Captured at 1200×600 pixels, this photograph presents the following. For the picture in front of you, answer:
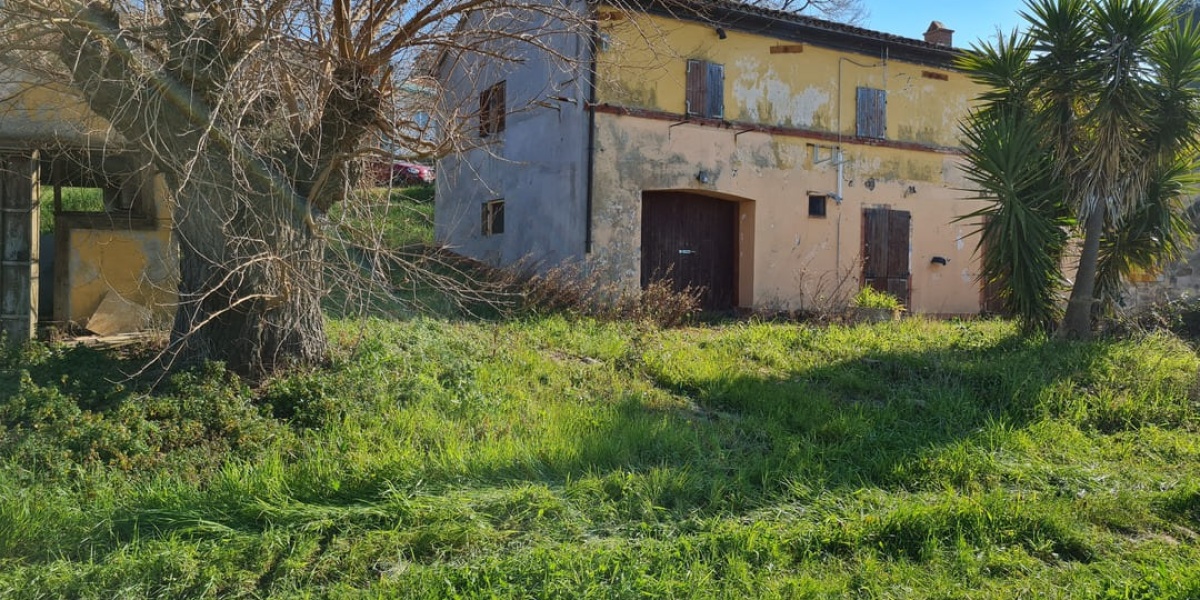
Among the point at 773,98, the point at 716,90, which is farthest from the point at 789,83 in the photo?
the point at 716,90

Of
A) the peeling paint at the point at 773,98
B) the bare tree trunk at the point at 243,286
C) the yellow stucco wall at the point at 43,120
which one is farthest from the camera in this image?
the peeling paint at the point at 773,98

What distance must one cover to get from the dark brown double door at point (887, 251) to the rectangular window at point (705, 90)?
3793mm

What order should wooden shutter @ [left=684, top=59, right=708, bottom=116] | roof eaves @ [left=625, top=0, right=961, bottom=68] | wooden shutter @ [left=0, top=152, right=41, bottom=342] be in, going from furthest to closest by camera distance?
wooden shutter @ [left=684, top=59, right=708, bottom=116] → roof eaves @ [left=625, top=0, right=961, bottom=68] → wooden shutter @ [left=0, top=152, right=41, bottom=342]

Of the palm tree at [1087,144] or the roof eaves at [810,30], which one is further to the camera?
the roof eaves at [810,30]

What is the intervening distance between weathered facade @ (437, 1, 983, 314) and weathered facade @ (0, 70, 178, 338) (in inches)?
172

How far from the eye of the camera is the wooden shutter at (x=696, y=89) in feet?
43.9

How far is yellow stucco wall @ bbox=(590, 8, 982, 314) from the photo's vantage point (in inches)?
510

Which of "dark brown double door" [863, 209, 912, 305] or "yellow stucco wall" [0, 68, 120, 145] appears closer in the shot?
"yellow stucco wall" [0, 68, 120, 145]

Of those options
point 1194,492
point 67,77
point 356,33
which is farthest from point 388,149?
point 1194,492

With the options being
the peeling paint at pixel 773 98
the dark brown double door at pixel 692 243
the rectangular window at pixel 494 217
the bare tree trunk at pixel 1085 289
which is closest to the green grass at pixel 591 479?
the bare tree trunk at pixel 1085 289

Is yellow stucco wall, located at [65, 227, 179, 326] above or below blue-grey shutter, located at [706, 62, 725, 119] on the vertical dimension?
below

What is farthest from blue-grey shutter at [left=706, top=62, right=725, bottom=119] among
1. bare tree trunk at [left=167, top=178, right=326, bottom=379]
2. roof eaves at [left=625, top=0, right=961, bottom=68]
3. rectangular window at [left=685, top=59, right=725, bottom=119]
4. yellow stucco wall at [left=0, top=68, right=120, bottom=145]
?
yellow stucco wall at [left=0, top=68, right=120, bottom=145]

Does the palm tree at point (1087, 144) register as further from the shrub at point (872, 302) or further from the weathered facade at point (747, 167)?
the weathered facade at point (747, 167)

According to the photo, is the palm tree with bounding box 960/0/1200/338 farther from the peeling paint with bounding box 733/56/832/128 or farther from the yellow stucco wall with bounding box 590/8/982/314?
the peeling paint with bounding box 733/56/832/128
